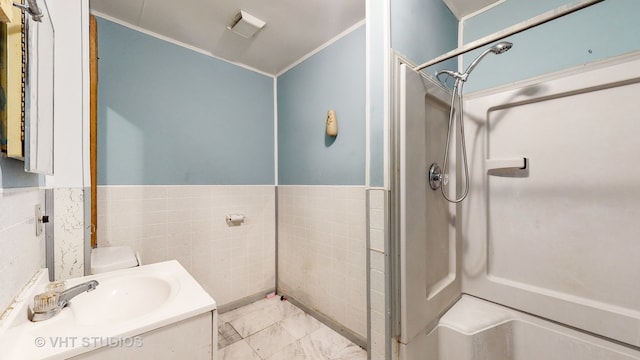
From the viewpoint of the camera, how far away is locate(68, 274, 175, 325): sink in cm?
87

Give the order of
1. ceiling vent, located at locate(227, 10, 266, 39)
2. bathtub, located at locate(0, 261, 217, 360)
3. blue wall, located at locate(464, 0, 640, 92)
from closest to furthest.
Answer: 1. bathtub, located at locate(0, 261, 217, 360)
2. blue wall, located at locate(464, 0, 640, 92)
3. ceiling vent, located at locate(227, 10, 266, 39)

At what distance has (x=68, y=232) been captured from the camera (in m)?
1.02

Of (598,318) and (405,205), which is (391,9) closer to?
(405,205)

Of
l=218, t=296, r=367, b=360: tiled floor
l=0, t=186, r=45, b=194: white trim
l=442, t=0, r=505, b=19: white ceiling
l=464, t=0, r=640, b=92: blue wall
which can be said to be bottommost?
l=218, t=296, r=367, b=360: tiled floor

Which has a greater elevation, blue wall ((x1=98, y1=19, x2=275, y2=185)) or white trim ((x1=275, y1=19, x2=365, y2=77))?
white trim ((x1=275, y1=19, x2=365, y2=77))

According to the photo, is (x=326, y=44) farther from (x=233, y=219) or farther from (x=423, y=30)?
(x=233, y=219)

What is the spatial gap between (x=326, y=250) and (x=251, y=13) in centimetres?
178

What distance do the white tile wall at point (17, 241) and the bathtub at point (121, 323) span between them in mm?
47

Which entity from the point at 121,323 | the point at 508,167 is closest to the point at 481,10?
the point at 508,167

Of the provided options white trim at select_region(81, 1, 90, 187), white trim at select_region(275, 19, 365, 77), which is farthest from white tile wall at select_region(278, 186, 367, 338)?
white trim at select_region(81, 1, 90, 187)

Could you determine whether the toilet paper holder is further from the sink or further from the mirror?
the mirror

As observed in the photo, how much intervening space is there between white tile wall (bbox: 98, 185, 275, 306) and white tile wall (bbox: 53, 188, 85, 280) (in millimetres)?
648

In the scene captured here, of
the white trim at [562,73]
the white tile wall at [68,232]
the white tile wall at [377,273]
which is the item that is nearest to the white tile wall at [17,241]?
the white tile wall at [68,232]

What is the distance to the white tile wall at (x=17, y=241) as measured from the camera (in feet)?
2.00
